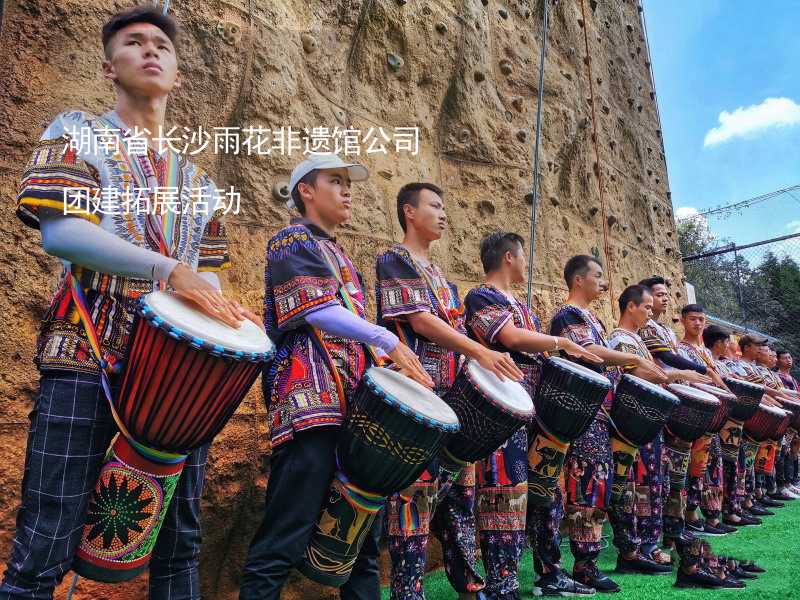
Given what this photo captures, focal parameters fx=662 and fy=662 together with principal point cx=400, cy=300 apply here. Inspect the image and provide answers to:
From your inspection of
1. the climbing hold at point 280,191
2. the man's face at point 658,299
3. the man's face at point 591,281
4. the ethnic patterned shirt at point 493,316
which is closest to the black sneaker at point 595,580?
the ethnic patterned shirt at point 493,316

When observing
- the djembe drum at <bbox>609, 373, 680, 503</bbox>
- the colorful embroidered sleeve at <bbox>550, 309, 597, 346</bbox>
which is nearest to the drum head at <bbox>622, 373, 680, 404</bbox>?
the djembe drum at <bbox>609, 373, 680, 503</bbox>

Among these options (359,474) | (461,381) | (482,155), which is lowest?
(359,474)

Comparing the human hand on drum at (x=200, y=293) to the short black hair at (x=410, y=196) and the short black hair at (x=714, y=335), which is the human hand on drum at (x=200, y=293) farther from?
the short black hair at (x=714, y=335)

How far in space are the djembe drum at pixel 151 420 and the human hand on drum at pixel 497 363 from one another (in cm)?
110

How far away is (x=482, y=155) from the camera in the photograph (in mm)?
5301

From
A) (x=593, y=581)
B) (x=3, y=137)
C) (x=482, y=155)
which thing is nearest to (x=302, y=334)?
(x=3, y=137)

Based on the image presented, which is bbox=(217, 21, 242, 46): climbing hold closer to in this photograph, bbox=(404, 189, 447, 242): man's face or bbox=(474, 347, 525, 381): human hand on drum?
bbox=(404, 189, 447, 242): man's face

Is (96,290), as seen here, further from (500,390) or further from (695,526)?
(695,526)

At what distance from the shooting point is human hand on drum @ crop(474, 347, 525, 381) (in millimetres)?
2555

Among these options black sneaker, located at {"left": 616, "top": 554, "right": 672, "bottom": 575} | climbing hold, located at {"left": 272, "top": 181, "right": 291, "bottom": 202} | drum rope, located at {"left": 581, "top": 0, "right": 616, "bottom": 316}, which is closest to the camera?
climbing hold, located at {"left": 272, "top": 181, "right": 291, "bottom": 202}

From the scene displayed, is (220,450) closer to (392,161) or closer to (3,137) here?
(3,137)

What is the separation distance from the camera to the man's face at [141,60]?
1888 mm

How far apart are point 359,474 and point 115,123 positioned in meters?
1.24

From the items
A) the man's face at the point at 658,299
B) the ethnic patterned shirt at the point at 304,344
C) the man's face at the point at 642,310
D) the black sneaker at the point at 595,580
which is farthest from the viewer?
the man's face at the point at 658,299
